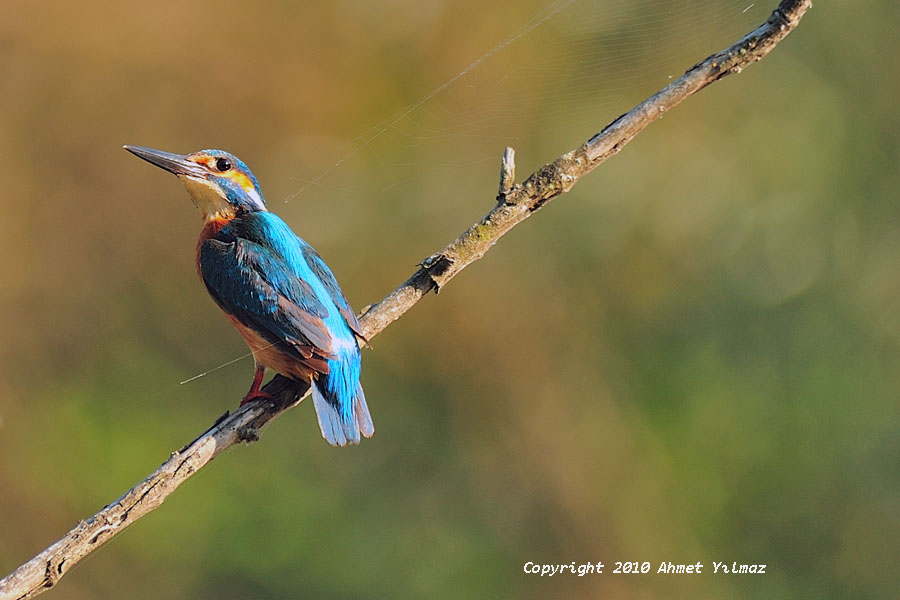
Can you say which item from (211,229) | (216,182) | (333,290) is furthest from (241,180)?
(333,290)

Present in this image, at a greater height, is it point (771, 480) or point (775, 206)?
point (775, 206)

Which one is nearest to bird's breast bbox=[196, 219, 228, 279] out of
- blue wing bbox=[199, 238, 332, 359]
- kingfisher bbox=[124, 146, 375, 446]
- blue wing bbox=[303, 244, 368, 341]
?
kingfisher bbox=[124, 146, 375, 446]

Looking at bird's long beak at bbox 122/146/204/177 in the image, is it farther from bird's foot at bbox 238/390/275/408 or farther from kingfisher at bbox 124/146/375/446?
bird's foot at bbox 238/390/275/408

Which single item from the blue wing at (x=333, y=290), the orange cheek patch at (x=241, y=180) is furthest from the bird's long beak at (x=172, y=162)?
the blue wing at (x=333, y=290)

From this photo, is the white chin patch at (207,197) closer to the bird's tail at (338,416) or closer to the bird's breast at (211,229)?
the bird's breast at (211,229)

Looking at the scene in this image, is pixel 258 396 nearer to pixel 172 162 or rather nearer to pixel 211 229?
pixel 211 229

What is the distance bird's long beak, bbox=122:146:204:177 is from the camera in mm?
3092

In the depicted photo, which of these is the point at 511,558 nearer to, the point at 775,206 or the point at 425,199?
the point at 425,199

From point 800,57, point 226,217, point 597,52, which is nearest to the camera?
point 226,217

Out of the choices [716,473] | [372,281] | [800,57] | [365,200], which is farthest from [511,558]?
[800,57]

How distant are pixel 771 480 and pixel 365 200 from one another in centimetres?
219

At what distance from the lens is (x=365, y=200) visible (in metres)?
4.51

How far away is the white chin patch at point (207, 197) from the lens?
3246 millimetres

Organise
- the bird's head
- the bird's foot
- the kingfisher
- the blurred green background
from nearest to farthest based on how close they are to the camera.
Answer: the bird's foot → the kingfisher → the bird's head → the blurred green background
